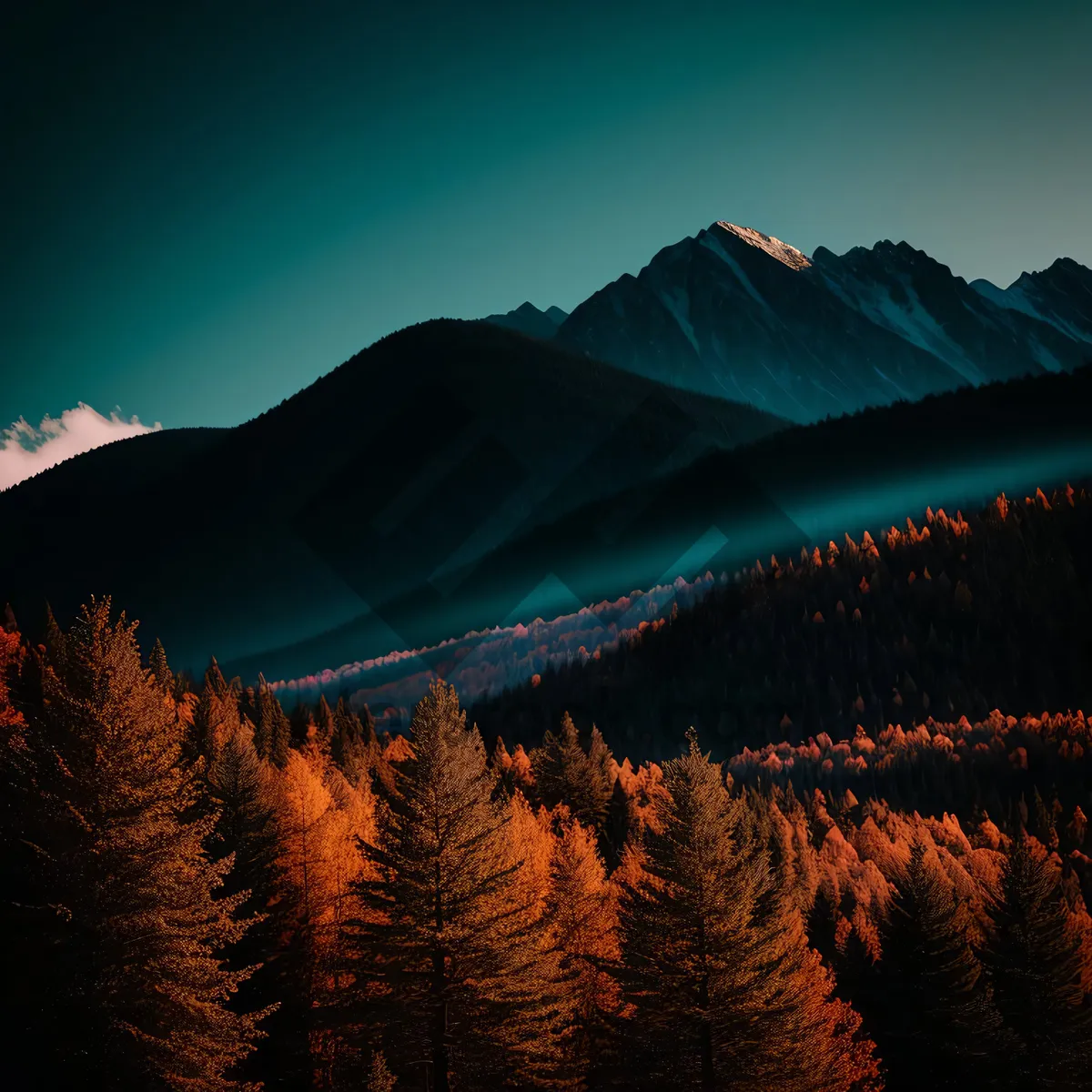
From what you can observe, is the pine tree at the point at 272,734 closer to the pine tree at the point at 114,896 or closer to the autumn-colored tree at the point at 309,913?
the autumn-colored tree at the point at 309,913

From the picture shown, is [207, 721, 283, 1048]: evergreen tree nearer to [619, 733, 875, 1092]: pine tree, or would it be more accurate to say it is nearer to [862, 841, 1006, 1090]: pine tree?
[619, 733, 875, 1092]: pine tree

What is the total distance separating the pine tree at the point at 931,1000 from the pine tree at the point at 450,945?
18.0 meters

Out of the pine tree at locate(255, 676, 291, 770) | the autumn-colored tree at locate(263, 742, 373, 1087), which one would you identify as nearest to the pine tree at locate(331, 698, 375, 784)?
the pine tree at locate(255, 676, 291, 770)

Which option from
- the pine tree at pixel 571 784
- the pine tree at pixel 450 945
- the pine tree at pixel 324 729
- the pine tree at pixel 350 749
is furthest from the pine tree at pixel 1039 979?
the pine tree at pixel 324 729

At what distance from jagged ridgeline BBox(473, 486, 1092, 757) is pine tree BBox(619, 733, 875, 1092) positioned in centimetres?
12451

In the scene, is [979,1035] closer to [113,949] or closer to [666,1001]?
[666,1001]

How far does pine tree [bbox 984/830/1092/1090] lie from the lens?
32.4m

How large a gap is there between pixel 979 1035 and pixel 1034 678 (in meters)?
134

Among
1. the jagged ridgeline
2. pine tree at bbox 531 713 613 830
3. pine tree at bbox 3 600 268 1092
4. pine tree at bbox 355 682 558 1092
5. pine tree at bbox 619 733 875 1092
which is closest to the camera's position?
pine tree at bbox 3 600 268 1092

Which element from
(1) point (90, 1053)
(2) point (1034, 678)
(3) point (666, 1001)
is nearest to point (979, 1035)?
(3) point (666, 1001)

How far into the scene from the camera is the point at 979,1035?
32.8 metres

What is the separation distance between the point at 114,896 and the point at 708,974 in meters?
15.8

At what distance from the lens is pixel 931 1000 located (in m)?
34.0

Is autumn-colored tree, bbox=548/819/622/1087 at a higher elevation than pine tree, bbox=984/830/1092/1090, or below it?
higher
